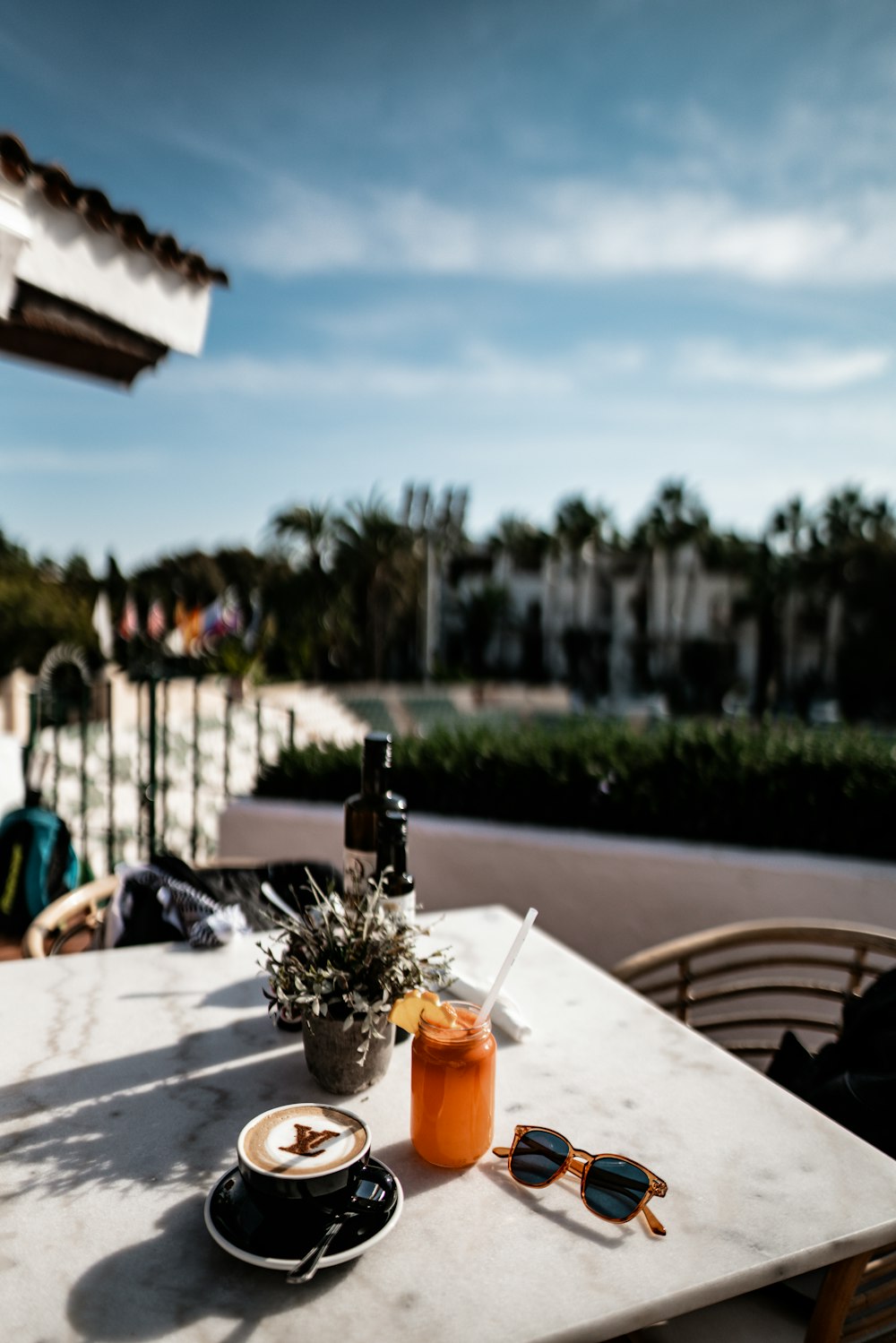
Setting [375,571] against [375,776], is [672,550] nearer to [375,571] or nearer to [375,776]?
[375,571]

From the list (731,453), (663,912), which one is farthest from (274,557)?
(663,912)

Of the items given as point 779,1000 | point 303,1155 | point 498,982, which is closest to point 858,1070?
point 498,982

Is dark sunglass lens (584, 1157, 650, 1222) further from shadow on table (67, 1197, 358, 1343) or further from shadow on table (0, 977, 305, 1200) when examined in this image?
shadow on table (0, 977, 305, 1200)

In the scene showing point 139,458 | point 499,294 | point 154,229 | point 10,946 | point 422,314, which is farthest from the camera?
point 139,458

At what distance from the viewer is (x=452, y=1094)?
1085 millimetres

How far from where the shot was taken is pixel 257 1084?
1276 mm

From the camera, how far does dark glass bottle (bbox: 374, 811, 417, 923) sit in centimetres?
136

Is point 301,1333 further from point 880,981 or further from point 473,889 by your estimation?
point 473,889

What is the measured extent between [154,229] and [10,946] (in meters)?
2.56

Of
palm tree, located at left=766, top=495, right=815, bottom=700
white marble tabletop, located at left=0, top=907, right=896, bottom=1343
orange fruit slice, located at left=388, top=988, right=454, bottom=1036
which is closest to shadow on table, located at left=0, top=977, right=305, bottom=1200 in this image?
white marble tabletop, located at left=0, top=907, right=896, bottom=1343

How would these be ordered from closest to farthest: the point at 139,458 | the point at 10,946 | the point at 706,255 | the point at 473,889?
the point at 10,946 < the point at 473,889 < the point at 706,255 < the point at 139,458

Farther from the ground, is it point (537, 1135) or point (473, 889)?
point (537, 1135)

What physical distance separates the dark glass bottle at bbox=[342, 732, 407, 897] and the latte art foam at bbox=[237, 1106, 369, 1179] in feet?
1.45

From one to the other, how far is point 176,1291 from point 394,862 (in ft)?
2.15
